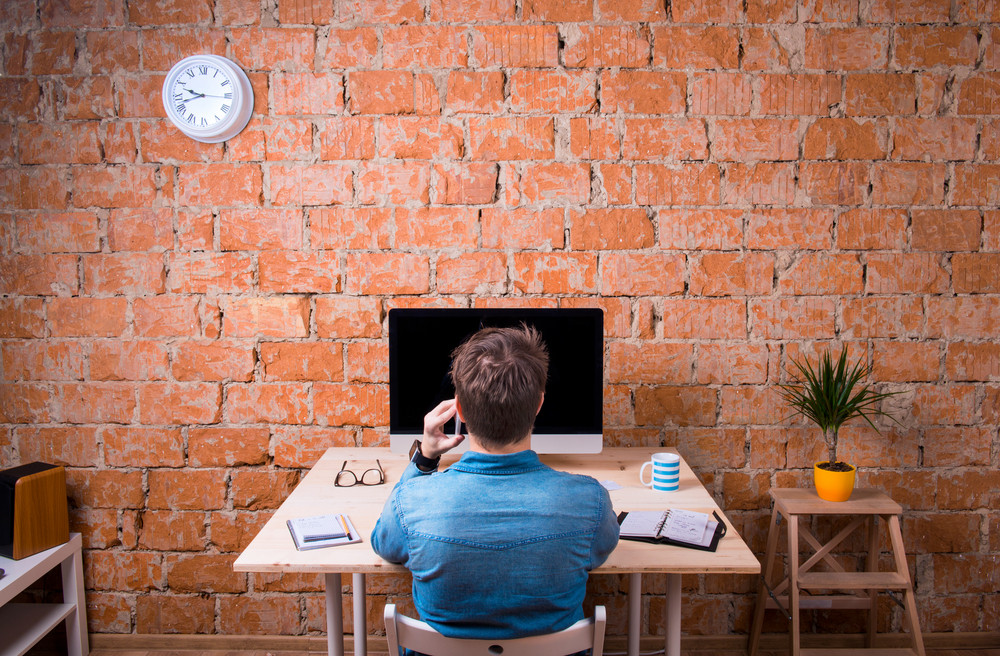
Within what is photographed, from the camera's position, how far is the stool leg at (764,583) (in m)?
2.30

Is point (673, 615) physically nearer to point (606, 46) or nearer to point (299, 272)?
point (299, 272)

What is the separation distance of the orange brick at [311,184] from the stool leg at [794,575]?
6.00 feet

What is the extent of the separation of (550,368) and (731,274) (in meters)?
0.78

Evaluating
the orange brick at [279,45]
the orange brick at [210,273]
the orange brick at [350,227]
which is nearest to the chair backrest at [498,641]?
the orange brick at [350,227]

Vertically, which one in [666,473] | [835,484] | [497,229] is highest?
[497,229]

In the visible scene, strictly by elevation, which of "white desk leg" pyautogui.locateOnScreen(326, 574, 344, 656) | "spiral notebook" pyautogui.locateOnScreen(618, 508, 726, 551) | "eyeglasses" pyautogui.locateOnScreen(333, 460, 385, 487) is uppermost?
"eyeglasses" pyautogui.locateOnScreen(333, 460, 385, 487)

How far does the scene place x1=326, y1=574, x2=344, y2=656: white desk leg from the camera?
70.4 inches

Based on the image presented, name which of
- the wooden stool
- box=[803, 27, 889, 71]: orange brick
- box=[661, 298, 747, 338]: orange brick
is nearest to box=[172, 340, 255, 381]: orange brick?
box=[661, 298, 747, 338]: orange brick

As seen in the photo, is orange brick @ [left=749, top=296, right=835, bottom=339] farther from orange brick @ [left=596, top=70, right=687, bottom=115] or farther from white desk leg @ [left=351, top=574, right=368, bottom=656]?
white desk leg @ [left=351, top=574, right=368, bottom=656]

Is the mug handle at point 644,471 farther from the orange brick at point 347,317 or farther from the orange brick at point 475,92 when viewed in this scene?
the orange brick at point 475,92

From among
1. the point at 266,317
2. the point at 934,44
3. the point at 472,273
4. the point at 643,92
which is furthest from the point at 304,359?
the point at 934,44

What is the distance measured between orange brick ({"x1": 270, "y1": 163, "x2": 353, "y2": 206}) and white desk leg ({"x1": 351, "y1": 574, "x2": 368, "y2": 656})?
1.25m

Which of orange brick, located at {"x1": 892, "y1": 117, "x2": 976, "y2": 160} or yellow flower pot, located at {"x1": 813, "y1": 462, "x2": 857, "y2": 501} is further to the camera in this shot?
orange brick, located at {"x1": 892, "y1": 117, "x2": 976, "y2": 160}

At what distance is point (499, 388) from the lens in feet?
4.43
